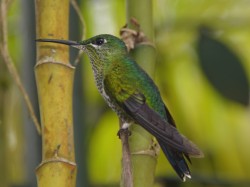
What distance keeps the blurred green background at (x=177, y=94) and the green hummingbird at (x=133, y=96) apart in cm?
11

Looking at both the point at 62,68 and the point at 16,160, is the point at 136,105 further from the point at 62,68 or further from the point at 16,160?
the point at 16,160

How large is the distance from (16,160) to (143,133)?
92cm

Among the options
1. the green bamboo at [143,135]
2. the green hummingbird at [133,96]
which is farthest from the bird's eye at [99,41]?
the green bamboo at [143,135]

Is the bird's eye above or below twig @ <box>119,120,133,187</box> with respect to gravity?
above

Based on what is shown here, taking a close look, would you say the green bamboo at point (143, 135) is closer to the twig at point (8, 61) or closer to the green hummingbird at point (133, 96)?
the green hummingbird at point (133, 96)

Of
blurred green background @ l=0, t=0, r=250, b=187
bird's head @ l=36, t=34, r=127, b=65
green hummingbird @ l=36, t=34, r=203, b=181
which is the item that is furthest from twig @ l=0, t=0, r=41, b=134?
blurred green background @ l=0, t=0, r=250, b=187

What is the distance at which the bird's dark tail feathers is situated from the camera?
123cm

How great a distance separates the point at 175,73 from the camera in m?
2.05

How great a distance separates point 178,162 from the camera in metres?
1.24

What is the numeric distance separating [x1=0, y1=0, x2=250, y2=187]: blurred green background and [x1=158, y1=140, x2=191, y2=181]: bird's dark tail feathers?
329 mm

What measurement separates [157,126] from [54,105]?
0.69ft

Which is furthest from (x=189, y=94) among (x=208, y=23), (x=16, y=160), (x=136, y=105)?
(x=136, y=105)

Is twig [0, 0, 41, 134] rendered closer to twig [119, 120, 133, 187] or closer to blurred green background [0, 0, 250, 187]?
twig [119, 120, 133, 187]

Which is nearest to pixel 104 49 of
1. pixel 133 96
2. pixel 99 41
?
pixel 99 41
